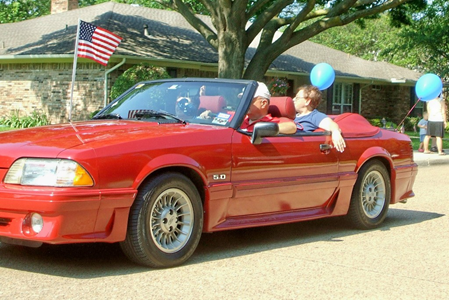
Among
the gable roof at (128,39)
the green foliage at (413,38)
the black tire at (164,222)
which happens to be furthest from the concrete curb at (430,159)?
the black tire at (164,222)

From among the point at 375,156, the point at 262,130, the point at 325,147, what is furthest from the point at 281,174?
the point at 375,156

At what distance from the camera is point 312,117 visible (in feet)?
24.2

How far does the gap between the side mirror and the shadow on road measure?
105 cm

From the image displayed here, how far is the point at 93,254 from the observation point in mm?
6129

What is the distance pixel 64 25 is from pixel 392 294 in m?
23.9

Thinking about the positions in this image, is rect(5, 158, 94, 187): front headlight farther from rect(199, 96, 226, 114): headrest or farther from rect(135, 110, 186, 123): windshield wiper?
rect(199, 96, 226, 114): headrest

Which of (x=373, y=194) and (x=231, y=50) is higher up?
(x=231, y=50)

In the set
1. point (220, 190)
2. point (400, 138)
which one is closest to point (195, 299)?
point (220, 190)

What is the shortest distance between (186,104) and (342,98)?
28.8 m

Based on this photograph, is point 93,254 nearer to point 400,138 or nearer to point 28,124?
point 400,138

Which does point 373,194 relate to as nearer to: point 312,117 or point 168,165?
point 312,117

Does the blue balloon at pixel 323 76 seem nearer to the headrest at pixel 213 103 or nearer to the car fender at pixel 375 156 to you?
the car fender at pixel 375 156

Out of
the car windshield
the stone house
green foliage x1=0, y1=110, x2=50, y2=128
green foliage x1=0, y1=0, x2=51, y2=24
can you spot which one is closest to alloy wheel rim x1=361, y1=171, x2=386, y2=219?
the car windshield

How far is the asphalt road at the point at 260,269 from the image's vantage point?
4.99 meters
